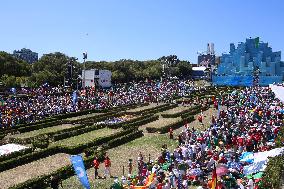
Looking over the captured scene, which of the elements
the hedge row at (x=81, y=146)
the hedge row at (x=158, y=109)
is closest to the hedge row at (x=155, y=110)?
the hedge row at (x=158, y=109)

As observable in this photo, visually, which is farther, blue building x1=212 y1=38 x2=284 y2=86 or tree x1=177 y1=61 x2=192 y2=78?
tree x1=177 y1=61 x2=192 y2=78

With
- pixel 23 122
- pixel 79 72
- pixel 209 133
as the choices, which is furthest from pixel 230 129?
pixel 79 72

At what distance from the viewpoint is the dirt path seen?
2453 cm

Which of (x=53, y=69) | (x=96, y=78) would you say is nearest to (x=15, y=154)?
(x=96, y=78)

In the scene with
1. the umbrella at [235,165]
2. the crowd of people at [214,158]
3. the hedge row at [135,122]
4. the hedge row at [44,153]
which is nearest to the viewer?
the crowd of people at [214,158]

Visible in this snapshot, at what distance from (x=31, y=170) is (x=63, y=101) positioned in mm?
28624

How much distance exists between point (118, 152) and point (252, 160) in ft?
40.2

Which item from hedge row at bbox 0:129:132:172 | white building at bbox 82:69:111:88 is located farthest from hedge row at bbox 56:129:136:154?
white building at bbox 82:69:111:88

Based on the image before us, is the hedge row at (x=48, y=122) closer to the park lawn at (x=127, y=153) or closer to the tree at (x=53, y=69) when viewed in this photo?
the park lawn at (x=127, y=153)

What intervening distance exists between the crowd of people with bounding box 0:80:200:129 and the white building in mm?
12178

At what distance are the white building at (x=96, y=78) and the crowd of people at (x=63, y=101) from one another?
12178 millimetres

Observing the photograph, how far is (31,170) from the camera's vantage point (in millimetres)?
26891

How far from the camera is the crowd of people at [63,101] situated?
44875 mm

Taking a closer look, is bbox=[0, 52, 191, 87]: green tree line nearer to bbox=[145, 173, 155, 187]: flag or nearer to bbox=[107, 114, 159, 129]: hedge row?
bbox=[107, 114, 159, 129]: hedge row
